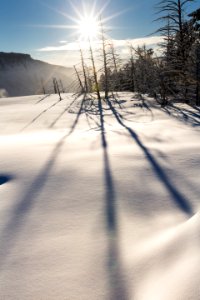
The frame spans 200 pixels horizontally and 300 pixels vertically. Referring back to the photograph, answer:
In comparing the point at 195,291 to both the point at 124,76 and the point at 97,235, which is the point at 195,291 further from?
the point at 124,76

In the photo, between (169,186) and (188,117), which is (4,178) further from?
(188,117)

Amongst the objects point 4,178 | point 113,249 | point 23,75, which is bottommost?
point 113,249

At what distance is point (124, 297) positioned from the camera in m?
1.51

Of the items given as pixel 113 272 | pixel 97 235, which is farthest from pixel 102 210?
pixel 113 272

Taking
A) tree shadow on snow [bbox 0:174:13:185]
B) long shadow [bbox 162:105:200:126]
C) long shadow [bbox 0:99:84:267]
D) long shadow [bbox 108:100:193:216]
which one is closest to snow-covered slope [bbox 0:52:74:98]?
long shadow [bbox 162:105:200:126]

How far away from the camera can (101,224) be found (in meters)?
2.37

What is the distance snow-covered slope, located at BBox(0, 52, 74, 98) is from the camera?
10612 centimetres

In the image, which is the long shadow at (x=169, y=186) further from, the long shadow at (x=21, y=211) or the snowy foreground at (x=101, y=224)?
the long shadow at (x=21, y=211)

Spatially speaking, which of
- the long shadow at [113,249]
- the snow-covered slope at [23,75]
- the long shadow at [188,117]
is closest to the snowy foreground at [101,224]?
the long shadow at [113,249]

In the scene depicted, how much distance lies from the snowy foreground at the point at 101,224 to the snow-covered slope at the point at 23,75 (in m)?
97.0

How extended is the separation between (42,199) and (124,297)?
5.34 ft

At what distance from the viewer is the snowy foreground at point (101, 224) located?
1605 mm

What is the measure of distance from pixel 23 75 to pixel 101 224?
416ft

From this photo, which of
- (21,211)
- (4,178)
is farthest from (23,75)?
(21,211)
